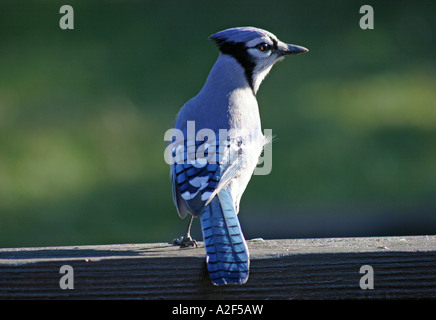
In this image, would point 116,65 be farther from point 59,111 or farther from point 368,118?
point 368,118

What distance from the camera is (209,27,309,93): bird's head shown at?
10.7 ft

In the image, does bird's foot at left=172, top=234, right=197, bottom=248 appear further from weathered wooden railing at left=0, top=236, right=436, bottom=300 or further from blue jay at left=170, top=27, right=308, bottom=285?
weathered wooden railing at left=0, top=236, right=436, bottom=300

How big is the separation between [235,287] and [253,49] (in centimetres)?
160

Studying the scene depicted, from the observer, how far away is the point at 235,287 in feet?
6.98

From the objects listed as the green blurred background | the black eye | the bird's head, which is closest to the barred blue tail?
the bird's head

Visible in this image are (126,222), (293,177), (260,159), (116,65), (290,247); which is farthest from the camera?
(116,65)

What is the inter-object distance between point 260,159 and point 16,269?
4.98ft

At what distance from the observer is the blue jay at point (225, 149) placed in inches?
86.6

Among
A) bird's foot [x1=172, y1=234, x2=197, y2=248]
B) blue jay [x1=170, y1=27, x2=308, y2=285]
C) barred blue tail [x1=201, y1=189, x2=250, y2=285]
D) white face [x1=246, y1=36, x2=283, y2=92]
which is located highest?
white face [x1=246, y1=36, x2=283, y2=92]

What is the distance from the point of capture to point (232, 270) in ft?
6.77

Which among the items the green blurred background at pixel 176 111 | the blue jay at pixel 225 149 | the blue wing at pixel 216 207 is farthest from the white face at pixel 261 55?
the green blurred background at pixel 176 111

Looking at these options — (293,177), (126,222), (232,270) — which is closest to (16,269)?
(232,270)

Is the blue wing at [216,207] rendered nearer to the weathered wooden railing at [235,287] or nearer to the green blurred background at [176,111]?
the weathered wooden railing at [235,287]
